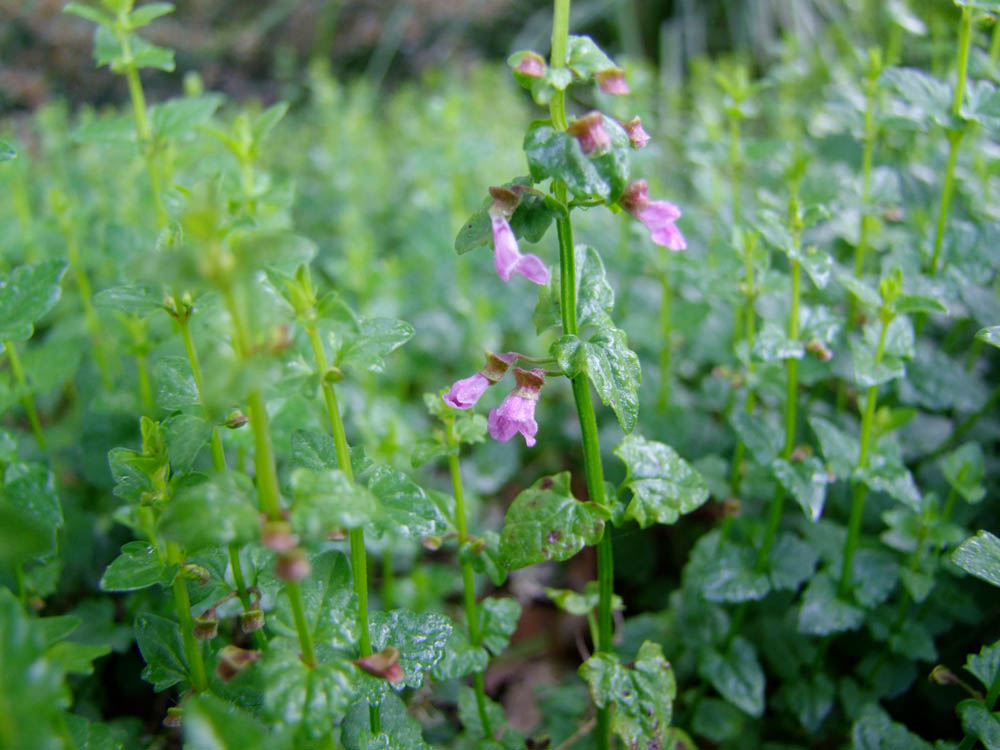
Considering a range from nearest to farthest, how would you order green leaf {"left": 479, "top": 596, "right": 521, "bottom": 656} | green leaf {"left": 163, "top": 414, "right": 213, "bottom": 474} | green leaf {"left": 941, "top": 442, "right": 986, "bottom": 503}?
green leaf {"left": 163, "top": 414, "right": 213, "bottom": 474} → green leaf {"left": 479, "top": 596, "right": 521, "bottom": 656} → green leaf {"left": 941, "top": 442, "right": 986, "bottom": 503}

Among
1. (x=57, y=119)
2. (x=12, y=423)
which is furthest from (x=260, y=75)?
(x=12, y=423)

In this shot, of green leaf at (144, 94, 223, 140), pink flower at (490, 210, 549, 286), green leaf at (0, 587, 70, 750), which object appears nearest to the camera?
green leaf at (0, 587, 70, 750)

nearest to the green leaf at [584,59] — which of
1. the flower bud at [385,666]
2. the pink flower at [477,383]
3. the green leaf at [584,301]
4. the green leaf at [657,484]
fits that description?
the green leaf at [584,301]

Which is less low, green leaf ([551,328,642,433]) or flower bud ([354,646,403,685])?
green leaf ([551,328,642,433])

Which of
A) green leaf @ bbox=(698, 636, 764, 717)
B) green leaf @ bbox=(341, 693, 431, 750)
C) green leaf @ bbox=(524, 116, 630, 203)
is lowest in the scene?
green leaf @ bbox=(698, 636, 764, 717)

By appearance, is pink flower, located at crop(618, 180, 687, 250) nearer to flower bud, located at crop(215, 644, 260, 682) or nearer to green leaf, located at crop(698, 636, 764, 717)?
flower bud, located at crop(215, 644, 260, 682)

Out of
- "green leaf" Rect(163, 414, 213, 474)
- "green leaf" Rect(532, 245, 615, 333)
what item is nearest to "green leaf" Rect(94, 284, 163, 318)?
"green leaf" Rect(163, 414, 213, 474)

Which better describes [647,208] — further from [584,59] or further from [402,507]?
[402,507]

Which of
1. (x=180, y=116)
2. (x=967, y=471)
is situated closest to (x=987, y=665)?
(x=967, y=471)
